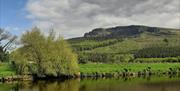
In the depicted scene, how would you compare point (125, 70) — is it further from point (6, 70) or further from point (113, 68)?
point (6, 70)

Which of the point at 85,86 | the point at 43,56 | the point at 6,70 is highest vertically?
the point at 43,56

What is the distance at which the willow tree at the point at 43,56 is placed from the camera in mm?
76500

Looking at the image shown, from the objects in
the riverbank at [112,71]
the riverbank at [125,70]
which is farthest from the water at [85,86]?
the riverbank at [125,70]

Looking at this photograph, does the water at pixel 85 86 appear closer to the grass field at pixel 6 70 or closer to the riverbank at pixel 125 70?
the grass field at pixel 6 70

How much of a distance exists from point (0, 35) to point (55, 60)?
3186 centimetres

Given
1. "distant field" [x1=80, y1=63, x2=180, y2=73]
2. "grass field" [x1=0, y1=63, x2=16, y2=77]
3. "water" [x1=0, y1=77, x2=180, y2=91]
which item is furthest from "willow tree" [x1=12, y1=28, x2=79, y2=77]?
"distant field" [x1=80, y1=63, x2=180, y2=73]

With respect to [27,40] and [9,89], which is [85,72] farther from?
[9,89]

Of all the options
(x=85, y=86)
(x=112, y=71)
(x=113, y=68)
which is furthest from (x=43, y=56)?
(x=113, y=68)

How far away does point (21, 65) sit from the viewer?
75.9m

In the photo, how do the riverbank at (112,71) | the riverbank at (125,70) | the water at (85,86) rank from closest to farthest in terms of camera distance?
the water at (85,86) < the riverbank at (112,71) < the riverbank at (125,70)

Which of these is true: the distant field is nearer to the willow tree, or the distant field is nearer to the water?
the willow tree

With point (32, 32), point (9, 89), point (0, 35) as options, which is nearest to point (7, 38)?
point (0, 35)

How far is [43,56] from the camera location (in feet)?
257

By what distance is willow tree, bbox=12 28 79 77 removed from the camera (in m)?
76.5
